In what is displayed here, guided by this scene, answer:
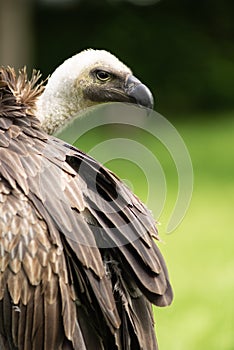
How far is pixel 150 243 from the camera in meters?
4.46

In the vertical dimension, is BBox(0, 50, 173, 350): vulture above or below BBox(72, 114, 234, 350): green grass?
above

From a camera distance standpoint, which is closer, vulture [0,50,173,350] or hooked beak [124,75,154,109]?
vulture [0,50,173,350]

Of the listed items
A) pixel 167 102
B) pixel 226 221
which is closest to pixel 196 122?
pixel 167 102

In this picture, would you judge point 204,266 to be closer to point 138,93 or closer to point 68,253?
point 138,93

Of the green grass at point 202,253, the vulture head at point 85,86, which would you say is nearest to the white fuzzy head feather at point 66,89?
the vulture head at point 85,86

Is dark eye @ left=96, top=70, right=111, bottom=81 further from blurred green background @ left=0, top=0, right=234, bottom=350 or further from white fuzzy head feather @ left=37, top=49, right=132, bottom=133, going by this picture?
blurred green background @ left=0, top=0, right=234, bottom=350

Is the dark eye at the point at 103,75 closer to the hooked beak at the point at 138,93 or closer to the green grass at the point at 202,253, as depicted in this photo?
the hooked beak at the point at 138,93

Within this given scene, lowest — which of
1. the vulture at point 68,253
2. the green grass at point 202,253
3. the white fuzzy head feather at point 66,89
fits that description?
the green grass at point 202,253

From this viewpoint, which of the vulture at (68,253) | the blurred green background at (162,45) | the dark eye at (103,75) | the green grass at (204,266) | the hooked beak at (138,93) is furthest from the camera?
the blurred green background at (162,45)

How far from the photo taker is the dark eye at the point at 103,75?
530cm

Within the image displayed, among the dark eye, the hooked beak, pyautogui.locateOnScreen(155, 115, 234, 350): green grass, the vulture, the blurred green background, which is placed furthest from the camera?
the blurred green background

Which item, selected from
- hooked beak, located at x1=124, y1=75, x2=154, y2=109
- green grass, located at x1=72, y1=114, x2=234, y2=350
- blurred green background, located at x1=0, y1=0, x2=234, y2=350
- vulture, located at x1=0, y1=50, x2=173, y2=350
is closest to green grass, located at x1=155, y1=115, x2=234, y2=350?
green grass, located at x1=72, y1=114, x2=234, y2=350

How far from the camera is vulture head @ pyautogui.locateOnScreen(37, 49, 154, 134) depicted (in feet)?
17.0

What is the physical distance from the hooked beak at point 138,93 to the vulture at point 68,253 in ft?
2.16
